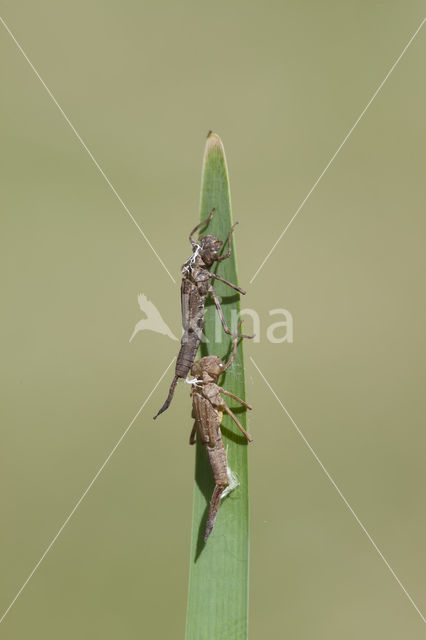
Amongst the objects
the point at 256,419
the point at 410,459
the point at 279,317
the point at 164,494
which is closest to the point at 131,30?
the point at 279,317

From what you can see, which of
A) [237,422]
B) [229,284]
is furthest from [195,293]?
[237,422]

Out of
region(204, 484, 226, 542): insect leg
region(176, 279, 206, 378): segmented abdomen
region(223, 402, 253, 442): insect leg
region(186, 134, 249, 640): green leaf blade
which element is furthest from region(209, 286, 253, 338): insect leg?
region(204, 484, 226, 542): insect leg

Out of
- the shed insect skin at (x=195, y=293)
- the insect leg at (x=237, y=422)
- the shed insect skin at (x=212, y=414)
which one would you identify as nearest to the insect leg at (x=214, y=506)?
the shed insect skin at (x=212, y=414)

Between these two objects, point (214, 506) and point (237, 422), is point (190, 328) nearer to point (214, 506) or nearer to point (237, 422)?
point (237, 422)

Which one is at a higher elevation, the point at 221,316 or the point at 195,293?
the point at 195,293

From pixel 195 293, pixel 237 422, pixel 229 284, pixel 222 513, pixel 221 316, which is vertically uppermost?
pixel 195 293

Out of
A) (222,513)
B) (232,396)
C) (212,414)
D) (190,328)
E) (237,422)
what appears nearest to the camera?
(222,513)

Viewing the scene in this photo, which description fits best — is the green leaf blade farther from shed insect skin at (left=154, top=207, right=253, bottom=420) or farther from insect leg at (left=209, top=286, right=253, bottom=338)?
shed insect skin at (left=154, top=207, right=253, bottom=420)

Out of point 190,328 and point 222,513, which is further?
point 190,328
